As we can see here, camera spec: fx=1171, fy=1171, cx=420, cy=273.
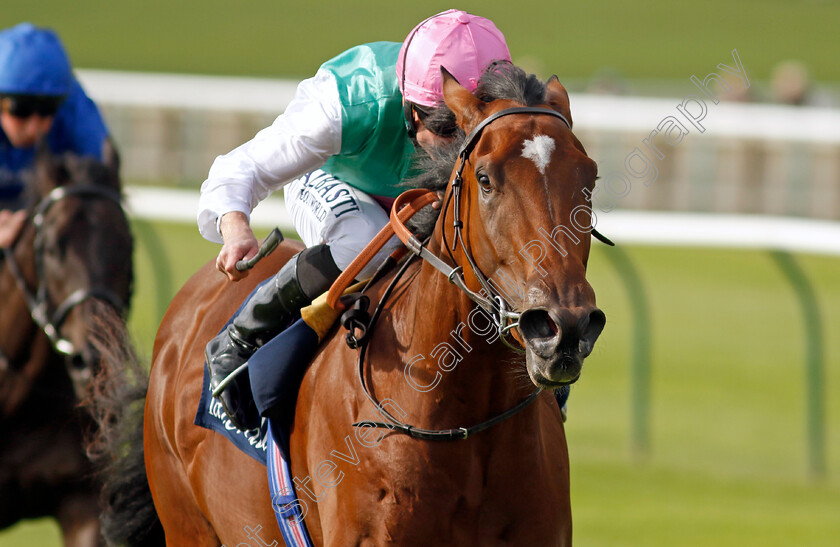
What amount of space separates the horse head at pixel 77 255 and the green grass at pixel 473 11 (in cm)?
2600

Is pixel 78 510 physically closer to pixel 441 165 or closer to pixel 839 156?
pixel 441 165

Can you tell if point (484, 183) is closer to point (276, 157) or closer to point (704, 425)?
point (276, 157)

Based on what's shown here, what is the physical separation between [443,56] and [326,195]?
673 millimetres

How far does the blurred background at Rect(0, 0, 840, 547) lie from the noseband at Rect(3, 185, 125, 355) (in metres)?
1.84

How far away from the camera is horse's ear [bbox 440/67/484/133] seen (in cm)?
260

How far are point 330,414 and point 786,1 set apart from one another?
48290mm

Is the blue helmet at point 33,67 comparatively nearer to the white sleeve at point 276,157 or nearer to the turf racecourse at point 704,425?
the turf racecourse at point 704,425

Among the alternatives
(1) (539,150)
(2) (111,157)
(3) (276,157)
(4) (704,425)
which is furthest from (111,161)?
(4) (704,425)

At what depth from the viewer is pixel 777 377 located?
8.67m

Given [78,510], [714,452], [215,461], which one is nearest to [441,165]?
[215,461]

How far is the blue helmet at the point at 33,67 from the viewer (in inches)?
208

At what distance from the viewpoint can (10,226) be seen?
16.4ft

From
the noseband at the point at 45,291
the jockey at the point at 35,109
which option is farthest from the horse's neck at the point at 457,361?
the jockey at the point at 35,109

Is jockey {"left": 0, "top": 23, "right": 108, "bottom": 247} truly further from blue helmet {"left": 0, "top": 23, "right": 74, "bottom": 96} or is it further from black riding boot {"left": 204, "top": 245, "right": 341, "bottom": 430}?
black riding boot {"left": 204, "top": 245, "right": 341, "bottom": 430}
